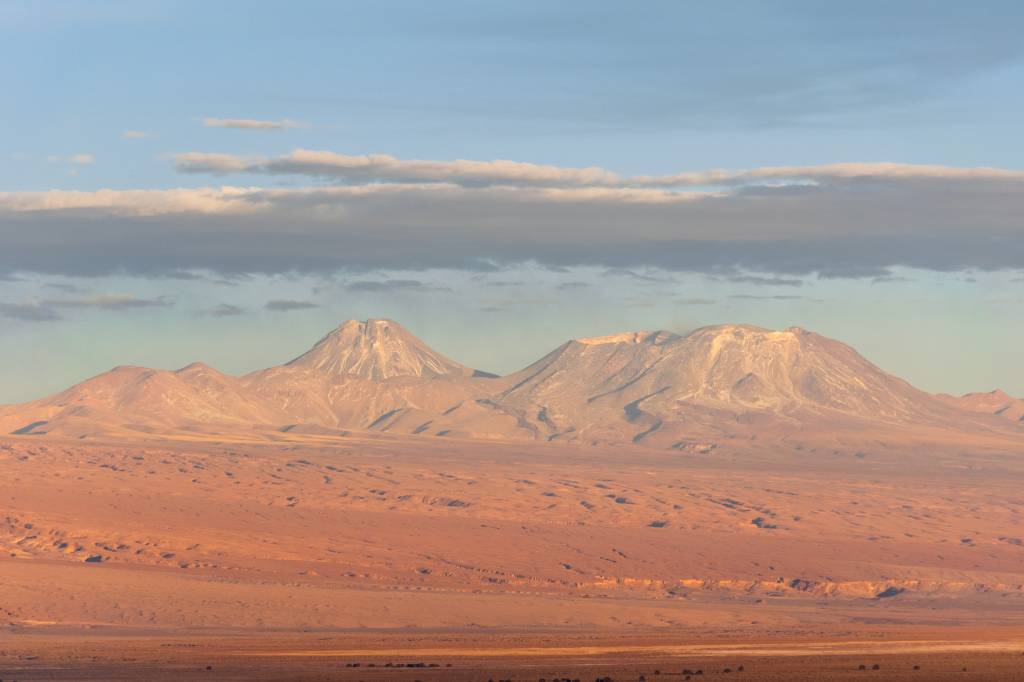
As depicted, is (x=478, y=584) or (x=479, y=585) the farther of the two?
(x=478, y=584)

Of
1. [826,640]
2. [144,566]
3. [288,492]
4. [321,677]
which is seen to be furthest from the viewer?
[288,492]

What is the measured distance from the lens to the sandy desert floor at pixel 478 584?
80375 mm

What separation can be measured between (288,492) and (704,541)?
5371 cm

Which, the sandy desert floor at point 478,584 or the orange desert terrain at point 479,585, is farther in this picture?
the sandy desert floor at point 478,584

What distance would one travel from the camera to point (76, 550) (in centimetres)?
13638

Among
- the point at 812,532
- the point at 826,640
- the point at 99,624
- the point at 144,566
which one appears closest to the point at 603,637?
the point at 826,640

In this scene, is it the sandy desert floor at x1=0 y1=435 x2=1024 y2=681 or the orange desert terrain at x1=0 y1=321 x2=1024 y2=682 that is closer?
the orange desert terrain at x1=0 y1=321 x2=1024 y2=682

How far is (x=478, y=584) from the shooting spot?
5172 inches

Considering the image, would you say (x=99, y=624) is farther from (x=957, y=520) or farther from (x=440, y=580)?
(x=957, y=520)

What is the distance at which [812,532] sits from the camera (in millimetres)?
172875

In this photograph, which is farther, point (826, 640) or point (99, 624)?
point (99, 624)

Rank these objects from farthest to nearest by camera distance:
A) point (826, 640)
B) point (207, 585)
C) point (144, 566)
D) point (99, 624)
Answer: point (144, 566), point (207, 585), point (99, 624), point (826, 640)

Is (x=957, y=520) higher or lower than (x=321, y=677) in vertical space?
lower

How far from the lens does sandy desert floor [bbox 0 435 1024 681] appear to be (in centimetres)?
8038
